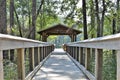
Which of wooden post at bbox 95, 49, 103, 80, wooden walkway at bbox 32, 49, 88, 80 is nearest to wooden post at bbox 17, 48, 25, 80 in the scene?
wooden post at bbox 95, 49, 103, 80

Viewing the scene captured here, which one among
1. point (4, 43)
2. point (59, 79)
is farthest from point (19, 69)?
point (59, 79)

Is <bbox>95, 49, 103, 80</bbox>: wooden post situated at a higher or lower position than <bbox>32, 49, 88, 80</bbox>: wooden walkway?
higher

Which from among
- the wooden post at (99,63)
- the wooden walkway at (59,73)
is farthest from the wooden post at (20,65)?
the wooden walkway at (59,73)

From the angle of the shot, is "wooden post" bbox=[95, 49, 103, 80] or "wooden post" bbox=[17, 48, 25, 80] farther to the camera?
"wooden post" bbox=[95, 49, 103, 80]

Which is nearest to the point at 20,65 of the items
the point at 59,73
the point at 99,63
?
the point at 99,63

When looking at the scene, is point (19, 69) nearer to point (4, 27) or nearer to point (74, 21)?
point (4, 27)

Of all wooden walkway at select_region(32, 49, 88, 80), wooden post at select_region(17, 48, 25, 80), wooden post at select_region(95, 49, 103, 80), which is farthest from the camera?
wooden walkway at select_region(32, 49, 88, 80)

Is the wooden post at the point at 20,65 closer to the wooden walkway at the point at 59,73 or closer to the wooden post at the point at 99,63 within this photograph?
the wooden post at the point at 99,63

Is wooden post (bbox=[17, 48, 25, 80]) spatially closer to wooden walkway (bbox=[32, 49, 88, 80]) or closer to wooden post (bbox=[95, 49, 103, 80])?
wooden post (bbox=[95, 49, 103, 80])

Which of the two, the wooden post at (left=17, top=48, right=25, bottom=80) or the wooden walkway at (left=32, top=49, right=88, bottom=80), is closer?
Answer: the wooden post at (left=17, top=48, right=25, bottom=80)

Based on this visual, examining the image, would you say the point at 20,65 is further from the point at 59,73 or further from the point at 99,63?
the point at 59,73

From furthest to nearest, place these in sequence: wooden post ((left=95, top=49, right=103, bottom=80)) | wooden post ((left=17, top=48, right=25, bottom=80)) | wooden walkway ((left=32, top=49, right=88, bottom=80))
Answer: wooden walkway ((left=32, top=49, right=88, bottom=80)) < wooden post ((left=95, top=49, right=103, bottom=80)) < wooden post ((left=17, top=48, right=25, bottom=80))

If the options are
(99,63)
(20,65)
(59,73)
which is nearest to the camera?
(20,65)

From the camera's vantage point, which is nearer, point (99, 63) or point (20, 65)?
point (20, 65)
